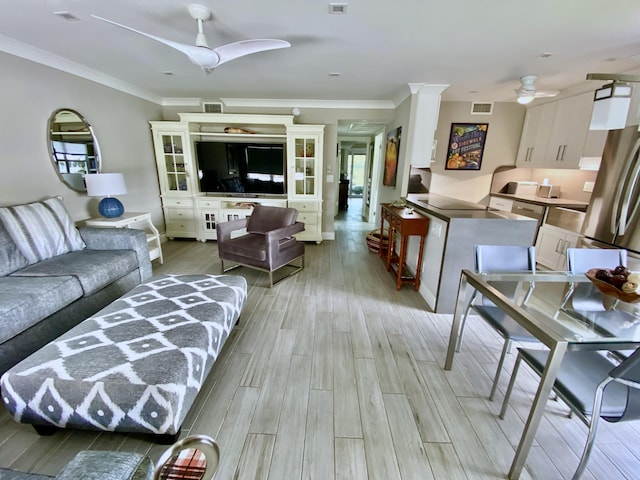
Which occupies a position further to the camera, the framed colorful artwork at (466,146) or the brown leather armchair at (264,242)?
the framed colorful artwork at (466,146)

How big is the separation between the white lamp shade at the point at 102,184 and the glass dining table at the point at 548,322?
3.58 meters

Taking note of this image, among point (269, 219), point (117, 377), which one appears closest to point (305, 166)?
point (269, 219)

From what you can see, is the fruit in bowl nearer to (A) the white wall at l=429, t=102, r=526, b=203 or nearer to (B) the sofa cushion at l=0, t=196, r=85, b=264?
(A) the white wall at l=429, t=102, r=526, b=203

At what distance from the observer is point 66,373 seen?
1158mm

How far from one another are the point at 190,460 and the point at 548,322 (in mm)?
1501

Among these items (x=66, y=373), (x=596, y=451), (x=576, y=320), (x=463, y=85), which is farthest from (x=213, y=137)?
(x=596, y=451)

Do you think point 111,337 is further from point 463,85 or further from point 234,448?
point 463,85

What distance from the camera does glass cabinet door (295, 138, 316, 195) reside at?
13.8 ft

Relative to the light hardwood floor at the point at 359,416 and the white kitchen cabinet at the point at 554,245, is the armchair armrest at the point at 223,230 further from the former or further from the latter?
the white kitchen cabinet at the point at 554,245

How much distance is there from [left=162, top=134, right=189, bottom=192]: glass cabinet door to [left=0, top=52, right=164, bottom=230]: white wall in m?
0.30

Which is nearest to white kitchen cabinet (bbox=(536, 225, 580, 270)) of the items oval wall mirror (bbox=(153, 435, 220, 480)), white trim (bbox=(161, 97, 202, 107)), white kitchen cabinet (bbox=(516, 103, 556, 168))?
white kitchen cabinet (bbox=(516, 103, 556, 168))

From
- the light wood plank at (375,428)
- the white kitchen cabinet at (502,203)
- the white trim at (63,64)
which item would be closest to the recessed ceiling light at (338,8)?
the light wood plank at (375,428)

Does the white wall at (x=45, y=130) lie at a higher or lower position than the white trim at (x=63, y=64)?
lower

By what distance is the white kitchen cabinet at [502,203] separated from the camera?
4173 mm
